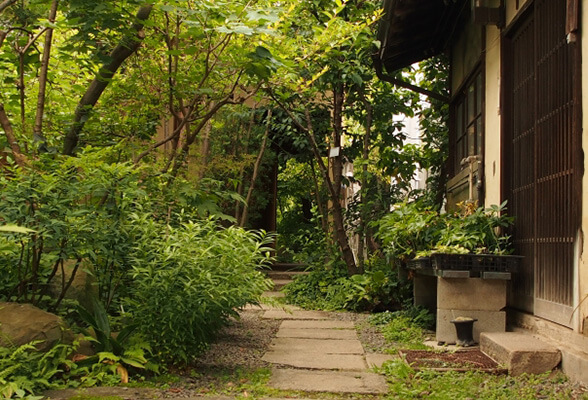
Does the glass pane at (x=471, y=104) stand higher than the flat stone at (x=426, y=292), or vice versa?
the glass pane at (x=471, y=104)

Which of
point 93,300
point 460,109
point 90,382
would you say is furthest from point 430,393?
point 460,109

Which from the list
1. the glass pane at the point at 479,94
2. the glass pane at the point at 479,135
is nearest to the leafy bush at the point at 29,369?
the glass pane at the point at 479,135

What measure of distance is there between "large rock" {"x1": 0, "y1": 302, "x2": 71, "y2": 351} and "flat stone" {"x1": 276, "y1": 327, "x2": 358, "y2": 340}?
266cm

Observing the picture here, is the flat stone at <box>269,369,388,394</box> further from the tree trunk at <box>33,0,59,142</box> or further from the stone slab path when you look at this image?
the tree trunk at <box>33,0,59,142</box>

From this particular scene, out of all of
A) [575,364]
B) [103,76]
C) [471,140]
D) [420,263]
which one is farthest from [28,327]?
[471,140]

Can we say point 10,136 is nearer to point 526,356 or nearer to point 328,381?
point 328,381

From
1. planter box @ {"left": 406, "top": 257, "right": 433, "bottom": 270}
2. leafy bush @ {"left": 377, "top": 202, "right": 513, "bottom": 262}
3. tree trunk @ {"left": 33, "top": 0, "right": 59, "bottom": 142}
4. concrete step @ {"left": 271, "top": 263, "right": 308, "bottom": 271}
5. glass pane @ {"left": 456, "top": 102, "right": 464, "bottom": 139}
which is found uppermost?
glass pane @ {"left": 456, "top": 102, "right": 464, "bottom": 139}

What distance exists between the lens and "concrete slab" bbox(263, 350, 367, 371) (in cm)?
468

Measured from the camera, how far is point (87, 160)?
4520 mm

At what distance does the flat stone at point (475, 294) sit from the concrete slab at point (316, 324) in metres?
1.74

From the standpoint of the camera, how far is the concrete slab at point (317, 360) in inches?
184

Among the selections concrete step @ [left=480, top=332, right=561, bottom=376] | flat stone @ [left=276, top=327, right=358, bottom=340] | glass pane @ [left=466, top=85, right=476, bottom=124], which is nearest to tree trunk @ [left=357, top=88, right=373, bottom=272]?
glass pane @ [left=466, top=85, right=476, bottom=124]

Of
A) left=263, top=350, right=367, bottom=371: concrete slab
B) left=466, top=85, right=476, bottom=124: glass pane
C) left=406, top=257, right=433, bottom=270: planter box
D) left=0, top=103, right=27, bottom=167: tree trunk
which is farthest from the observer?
left=466, top=85, right=476, bottom=124: glass pane

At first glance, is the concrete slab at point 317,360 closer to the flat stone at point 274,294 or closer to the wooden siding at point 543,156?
the wooden siding at point 543,156
